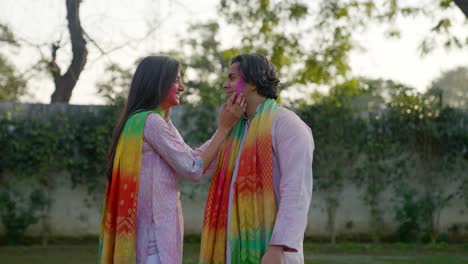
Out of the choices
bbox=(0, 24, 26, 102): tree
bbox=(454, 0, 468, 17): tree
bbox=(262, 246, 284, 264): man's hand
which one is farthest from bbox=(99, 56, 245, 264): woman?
bbox=(0, 24, 26, 102): tree

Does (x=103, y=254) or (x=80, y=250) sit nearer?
(x=103, y=254)

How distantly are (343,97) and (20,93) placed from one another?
32.7 ft

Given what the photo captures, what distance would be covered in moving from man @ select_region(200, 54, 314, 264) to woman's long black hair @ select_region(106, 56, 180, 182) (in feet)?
1.04

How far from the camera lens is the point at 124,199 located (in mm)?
3627

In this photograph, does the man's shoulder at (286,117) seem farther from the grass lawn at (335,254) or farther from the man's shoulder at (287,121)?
the grass lawn at (335,254)

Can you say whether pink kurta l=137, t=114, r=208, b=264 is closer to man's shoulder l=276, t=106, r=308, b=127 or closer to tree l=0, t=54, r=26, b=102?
man's shoulder l=276, t=106, r=308, b=127

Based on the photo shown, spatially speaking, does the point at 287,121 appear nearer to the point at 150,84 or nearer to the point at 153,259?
the point at 150,84

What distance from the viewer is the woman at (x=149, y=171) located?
3.61m

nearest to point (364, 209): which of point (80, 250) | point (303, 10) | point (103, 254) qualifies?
point (303, 10)

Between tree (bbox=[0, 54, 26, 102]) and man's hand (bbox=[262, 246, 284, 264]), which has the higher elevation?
tree (bbox=[0, 54, 26, 102])

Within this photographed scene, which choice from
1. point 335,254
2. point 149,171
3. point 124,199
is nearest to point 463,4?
point 335,254

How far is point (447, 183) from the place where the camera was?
11016 mm

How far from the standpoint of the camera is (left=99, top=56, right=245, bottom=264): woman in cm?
361

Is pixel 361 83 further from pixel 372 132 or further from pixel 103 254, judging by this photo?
pixel 103 254
